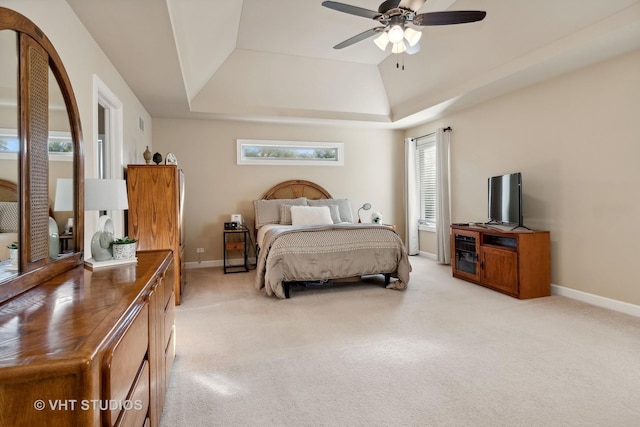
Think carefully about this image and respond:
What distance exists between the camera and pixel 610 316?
3.16 metres

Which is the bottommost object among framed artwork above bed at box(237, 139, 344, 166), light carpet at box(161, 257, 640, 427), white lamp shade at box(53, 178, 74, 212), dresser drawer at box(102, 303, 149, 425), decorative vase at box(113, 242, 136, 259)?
light carpet at box(161, 257, 640, 427)

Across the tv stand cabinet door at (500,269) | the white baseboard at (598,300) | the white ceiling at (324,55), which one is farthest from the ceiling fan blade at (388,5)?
the white baseboard at (598,300)

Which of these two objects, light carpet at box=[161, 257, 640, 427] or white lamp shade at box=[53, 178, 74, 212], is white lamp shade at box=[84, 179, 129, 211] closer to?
white lamp shade at box=[53, 178, 74, 212]

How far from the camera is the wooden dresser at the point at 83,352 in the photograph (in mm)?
730

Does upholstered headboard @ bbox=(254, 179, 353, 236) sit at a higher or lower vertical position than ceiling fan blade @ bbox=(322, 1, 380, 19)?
lower

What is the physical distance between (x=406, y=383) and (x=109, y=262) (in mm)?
1863

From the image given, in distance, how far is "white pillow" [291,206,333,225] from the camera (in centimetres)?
515

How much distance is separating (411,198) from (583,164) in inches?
121

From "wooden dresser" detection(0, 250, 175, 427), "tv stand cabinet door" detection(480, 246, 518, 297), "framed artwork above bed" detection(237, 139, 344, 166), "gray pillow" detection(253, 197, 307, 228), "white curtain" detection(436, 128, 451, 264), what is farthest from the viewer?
"framed artwork above bed" detection(237, 139, 344, 166)

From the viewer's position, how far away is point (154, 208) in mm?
3703

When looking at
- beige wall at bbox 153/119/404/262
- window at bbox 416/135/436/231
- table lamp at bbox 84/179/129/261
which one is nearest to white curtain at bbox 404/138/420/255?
window at bbox 416/135/436/231

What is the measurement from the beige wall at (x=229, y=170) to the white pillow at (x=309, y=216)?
1049 millimetres

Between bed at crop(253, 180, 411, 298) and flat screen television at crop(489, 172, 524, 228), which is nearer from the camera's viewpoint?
bed at crop(253, 180, 411, 298)

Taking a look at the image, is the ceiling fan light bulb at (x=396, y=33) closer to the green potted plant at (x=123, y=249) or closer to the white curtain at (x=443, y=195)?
the green potted plant at (x=123, y=249)
